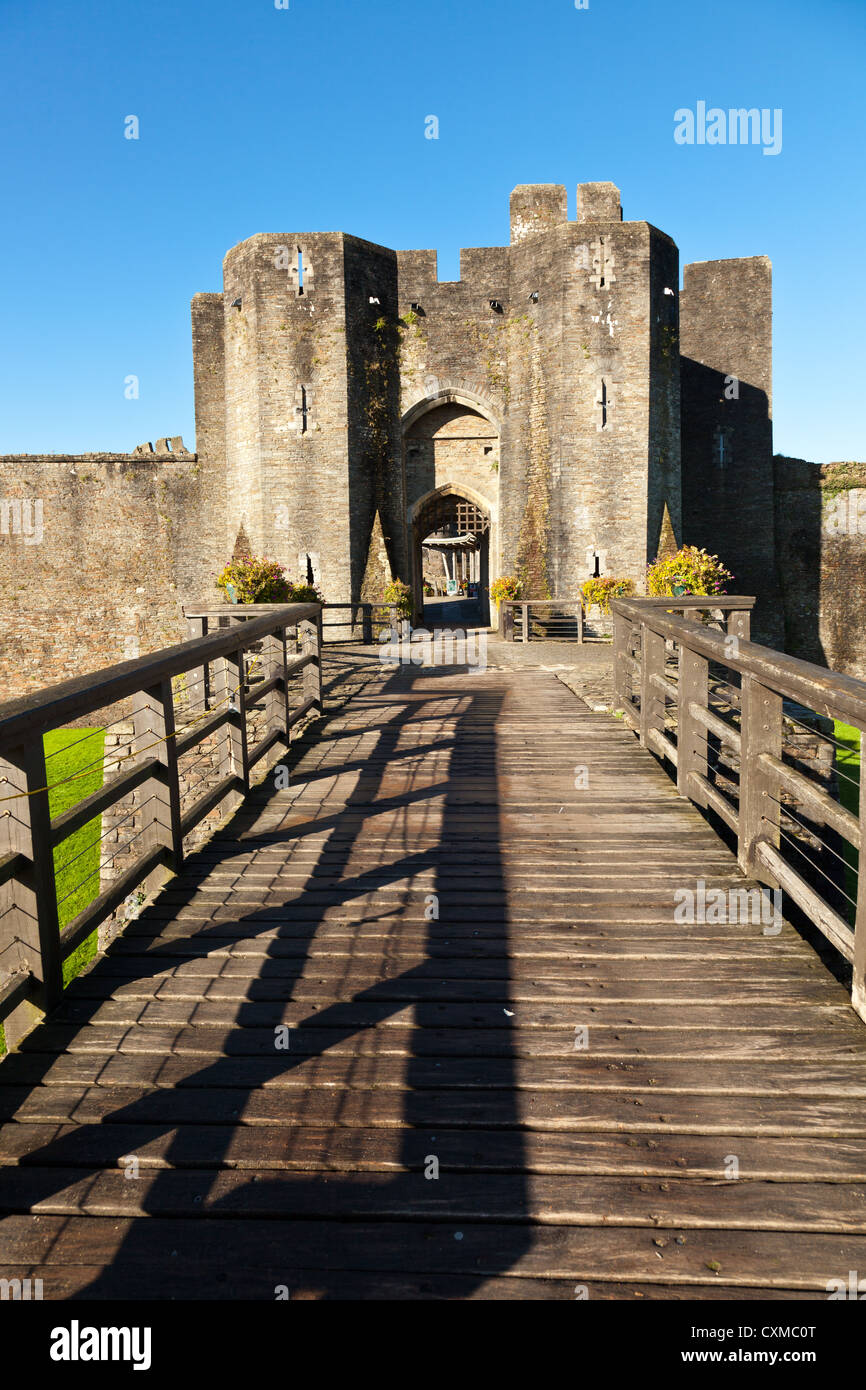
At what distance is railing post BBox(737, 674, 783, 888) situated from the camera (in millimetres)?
3883

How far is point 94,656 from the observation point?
23.0 m

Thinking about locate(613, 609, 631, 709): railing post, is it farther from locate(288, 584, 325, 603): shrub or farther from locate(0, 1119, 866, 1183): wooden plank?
locate(288, 584, 325, 603): shrub

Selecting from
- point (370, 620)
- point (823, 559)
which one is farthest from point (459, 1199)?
point (823, 559)

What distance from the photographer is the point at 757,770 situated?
3.96 meters

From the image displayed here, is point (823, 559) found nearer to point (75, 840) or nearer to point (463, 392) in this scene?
point (463, 392)

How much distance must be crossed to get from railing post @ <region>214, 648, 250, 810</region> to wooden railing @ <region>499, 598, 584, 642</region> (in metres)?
10.9

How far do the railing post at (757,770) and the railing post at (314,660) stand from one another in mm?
4665

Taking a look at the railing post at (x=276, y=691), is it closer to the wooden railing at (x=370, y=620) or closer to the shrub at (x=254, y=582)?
the shrub at (x=254, y=582)

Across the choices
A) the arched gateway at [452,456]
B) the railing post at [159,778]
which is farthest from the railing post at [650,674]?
the arched gateway at [452,456]

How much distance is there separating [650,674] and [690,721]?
105 cm

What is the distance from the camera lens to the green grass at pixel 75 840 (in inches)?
484

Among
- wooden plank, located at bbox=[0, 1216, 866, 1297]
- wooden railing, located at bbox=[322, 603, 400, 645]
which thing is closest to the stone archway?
wooden railing, located at bbox=[322, 603, 400, 645]
